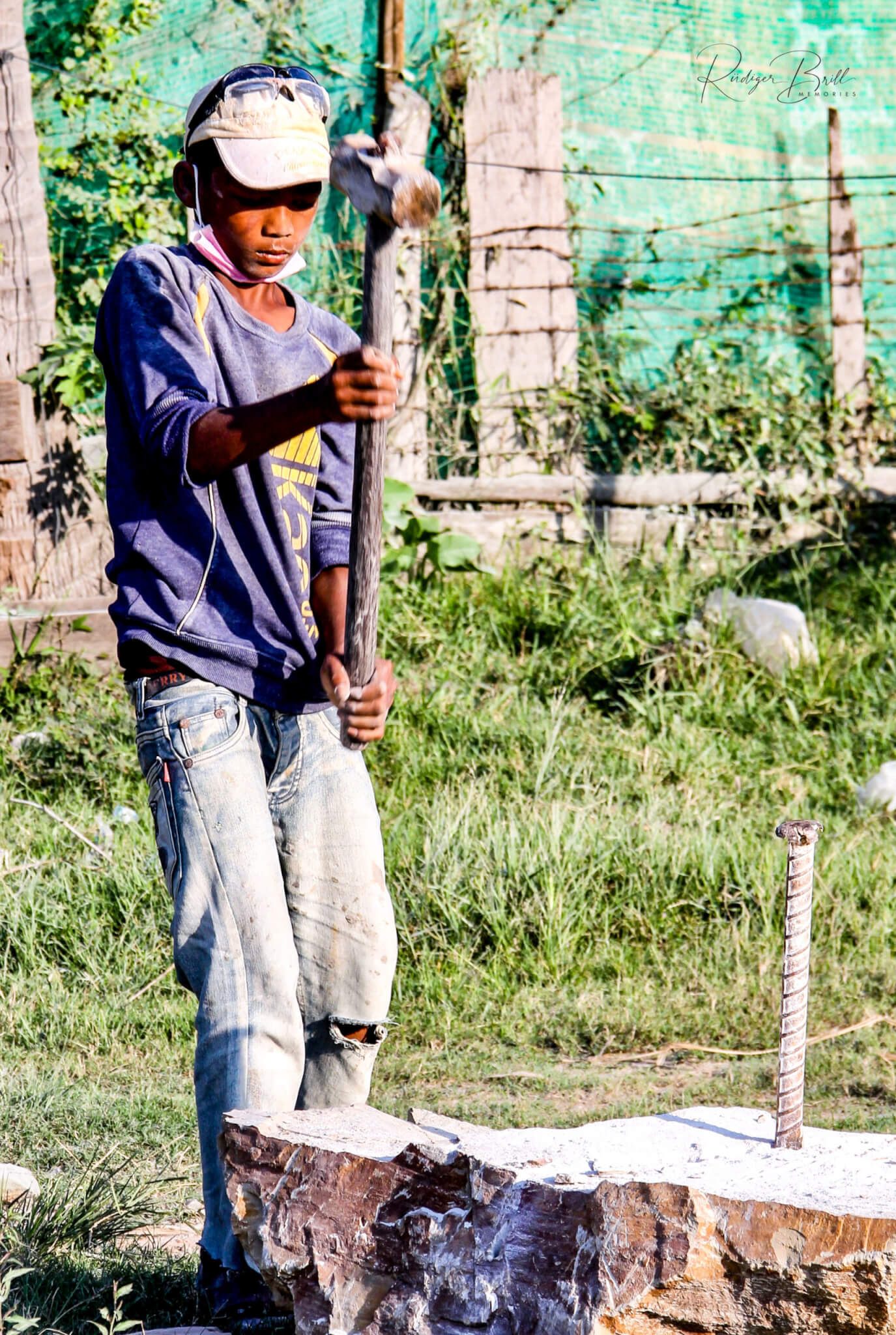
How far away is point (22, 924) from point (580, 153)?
4.64 m

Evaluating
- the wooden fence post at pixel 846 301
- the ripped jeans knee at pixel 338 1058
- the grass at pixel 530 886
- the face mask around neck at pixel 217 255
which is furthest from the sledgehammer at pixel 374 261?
the wooden fence post at pixel 846 301

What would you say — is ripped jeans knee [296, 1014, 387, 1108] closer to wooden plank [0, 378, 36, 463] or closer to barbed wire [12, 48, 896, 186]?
wooden plank [0, 378, 36, 463]

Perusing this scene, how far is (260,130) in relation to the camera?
2320mm

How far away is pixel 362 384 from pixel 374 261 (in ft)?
0.58

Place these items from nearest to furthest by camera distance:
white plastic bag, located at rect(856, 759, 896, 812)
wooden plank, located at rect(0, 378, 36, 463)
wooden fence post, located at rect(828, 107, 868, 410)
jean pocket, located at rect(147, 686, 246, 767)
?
jean pocket, located at rect(147, 686, 246, 767) → white plastic bag, located at rect(856, 759, 896, 812) → wooden plank, located at rect(0, 378, 36, 463) → wooden fence post, located at rect(828, 107, 868, 410)

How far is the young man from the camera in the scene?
2.26 meters

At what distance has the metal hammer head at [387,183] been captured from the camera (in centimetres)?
196

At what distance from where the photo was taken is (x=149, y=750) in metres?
2.34

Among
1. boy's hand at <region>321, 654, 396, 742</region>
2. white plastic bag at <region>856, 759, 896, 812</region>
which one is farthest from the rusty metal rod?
white plastic bag at <region>856, 759, 896, 812</region>

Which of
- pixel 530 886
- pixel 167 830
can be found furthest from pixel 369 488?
pixel 530 886

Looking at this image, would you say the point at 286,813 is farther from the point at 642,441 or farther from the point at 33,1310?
the point at 642,441

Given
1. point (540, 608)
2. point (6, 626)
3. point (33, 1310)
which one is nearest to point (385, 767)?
point (540, 608)

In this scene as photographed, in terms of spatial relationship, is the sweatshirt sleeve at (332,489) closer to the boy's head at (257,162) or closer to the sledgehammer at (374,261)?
the boy's head at (257,162)

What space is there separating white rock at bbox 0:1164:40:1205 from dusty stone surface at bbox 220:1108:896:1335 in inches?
30.8
